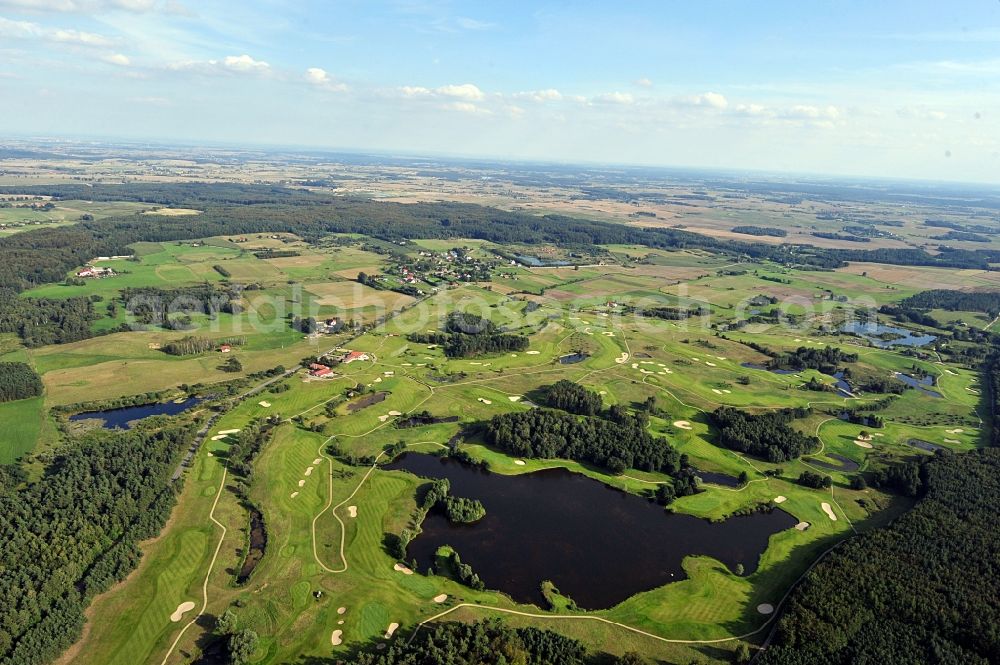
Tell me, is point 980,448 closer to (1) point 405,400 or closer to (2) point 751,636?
(2) point 751,636

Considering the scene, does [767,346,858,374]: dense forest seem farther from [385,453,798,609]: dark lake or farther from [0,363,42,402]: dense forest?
[0,363,42,402]: dense forest

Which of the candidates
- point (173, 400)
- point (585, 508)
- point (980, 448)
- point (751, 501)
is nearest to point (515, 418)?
point (585, 508)

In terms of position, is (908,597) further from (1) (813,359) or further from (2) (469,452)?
(1) (813,359)

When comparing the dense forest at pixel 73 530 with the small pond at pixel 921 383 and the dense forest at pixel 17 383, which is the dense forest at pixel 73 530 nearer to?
the dense forest at pixel 17 383

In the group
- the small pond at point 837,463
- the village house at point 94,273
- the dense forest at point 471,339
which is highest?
the village house at point 94,273

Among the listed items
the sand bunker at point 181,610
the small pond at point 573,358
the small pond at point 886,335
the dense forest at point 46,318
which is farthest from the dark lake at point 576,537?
the small pond at point 886,335

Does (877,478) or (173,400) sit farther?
(173,400)

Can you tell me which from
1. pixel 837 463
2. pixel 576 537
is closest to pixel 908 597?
pixel 576 537
